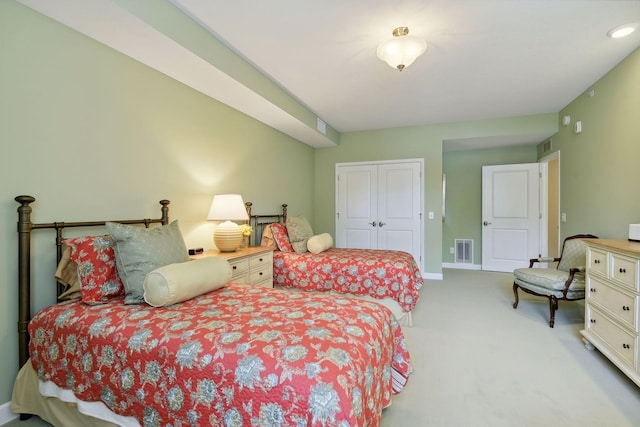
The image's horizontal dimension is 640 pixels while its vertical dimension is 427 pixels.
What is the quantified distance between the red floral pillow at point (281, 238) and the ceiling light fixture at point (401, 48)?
2.30 metres

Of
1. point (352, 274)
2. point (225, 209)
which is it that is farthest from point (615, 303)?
point (225, 209)

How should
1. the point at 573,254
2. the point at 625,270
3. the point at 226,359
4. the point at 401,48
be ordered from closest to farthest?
the point at 226,359 < the point at 625,270 < the point at 401,48 < the point at 573,254

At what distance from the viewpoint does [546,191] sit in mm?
5258

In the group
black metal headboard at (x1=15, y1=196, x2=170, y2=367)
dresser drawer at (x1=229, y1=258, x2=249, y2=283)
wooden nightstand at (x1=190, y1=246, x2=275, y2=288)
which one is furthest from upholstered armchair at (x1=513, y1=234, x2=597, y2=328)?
black metal headboard at (x1=15, y1=196, x2=170, y2=367)

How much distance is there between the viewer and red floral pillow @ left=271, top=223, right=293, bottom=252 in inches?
145

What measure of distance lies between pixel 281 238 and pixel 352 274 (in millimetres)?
1063

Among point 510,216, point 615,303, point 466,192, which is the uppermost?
point 466,192

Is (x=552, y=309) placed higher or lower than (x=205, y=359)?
lower

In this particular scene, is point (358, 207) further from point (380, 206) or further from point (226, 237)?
point (226, 237)

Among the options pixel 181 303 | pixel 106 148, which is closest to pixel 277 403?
pixel 181 303

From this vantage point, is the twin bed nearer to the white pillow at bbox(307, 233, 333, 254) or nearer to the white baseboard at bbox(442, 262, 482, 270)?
the white pillow at bbox(307, 233, 333, 254)

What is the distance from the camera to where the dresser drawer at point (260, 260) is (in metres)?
2.97

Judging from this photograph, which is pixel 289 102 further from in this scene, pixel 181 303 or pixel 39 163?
pixel 181 303

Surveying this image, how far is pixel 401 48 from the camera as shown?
229cm
